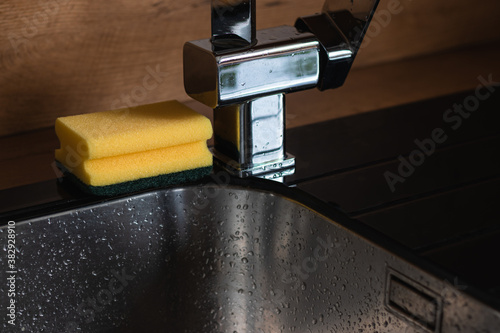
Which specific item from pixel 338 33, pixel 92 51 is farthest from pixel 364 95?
pixel 92 51

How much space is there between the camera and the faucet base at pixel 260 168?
84 centimetres

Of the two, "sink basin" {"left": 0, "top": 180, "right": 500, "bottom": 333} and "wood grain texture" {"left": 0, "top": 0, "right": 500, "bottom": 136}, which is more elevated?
"wood grain texture" {"left": 0, "top": 0, "right": 500, "bottom": 136}

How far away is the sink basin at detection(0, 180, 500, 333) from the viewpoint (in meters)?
0.71

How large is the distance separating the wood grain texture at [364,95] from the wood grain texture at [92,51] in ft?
0.17

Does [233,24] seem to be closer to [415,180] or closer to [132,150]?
[132,150]

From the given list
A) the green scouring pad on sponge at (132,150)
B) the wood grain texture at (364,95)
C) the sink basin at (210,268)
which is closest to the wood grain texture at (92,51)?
the wood grain texture at (364,95)

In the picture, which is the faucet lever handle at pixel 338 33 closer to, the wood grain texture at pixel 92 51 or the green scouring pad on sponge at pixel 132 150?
the green scouring pad on sponge at pixel 132 150

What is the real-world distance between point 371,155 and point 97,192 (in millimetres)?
373

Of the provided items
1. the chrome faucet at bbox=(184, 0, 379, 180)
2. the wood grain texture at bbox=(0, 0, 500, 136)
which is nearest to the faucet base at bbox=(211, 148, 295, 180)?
the chrome faucet at bbox=(184, 0, 379, 180)

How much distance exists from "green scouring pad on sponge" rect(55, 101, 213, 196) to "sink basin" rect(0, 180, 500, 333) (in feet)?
0.07

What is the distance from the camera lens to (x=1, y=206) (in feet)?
2.56

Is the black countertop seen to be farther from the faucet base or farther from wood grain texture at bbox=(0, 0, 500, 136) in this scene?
wood grain texture at bbox=(0, 0, 500, 136)

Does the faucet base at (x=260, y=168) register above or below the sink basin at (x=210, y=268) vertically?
above

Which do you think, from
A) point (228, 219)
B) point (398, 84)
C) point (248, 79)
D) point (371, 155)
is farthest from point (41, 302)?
point (398, 84)
